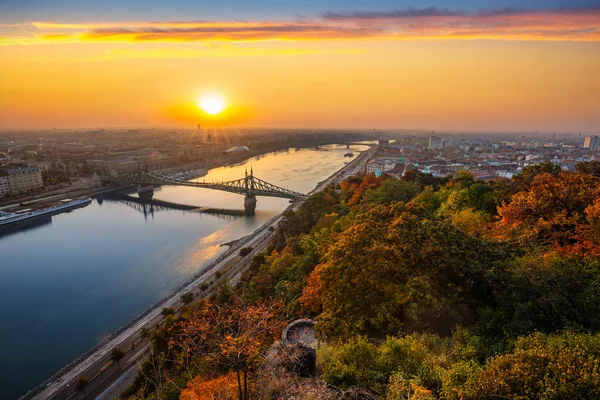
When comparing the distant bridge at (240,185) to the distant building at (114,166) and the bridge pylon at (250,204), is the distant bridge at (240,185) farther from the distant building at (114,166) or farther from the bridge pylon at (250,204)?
the distant building at (114,166)

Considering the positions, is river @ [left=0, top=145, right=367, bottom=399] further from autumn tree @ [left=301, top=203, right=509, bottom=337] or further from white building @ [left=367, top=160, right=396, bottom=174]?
white building @ [left=367, top=160, right=396, bottom=174]

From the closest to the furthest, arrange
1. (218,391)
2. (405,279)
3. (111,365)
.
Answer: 1. (218,391)
2. (405,279)
3. (111,365)

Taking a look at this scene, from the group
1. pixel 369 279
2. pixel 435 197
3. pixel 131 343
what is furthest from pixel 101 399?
pixel 435 197

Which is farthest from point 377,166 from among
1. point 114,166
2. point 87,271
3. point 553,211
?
point 553,211

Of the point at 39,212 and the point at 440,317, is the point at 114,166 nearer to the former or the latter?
the point at 39,212

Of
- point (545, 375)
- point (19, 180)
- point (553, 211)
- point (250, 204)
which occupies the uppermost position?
point (553, 211)

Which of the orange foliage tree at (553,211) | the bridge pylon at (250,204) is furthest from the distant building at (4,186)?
the orange foliage tree at (553,211)

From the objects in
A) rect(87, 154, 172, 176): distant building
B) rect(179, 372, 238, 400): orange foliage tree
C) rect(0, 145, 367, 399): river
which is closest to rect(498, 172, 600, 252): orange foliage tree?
rect(179, 372, 238, 400): orange foliage tree

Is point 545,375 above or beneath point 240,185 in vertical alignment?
above
